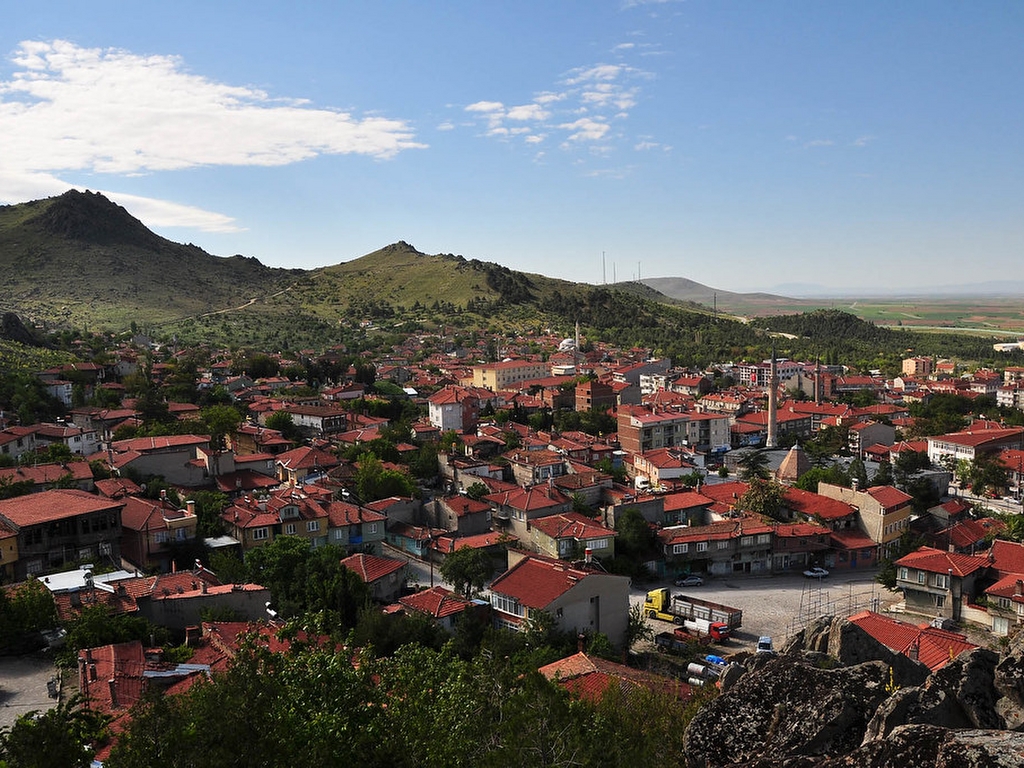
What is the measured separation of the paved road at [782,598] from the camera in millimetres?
24938

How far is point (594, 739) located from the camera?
7.80 meters

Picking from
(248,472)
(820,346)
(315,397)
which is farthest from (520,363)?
(820,346)

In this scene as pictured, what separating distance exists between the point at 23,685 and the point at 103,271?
12781 cm

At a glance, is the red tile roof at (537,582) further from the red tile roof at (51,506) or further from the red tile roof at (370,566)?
the red tile roof at (51,506)

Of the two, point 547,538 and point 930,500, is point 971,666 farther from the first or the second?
point 930,500

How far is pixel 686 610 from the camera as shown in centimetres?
2539

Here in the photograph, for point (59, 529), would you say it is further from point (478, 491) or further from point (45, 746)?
point (45, 746)

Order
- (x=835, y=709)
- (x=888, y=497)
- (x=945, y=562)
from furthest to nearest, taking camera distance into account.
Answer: (x=888, y=497)
(x=945, y=562)
(x=835, y=709)

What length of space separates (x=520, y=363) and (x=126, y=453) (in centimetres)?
A: 4318

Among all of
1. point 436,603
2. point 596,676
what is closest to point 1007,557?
point 596,676

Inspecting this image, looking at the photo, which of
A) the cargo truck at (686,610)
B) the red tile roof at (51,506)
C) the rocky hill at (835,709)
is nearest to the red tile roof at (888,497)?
the cargo truck at (686,610)

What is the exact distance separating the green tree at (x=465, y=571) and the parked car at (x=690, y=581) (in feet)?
26.3

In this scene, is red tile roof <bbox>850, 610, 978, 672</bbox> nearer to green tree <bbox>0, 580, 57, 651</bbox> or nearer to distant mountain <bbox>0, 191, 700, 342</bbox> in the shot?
green tree <bbox>0, 580, 57, 651</bbox>

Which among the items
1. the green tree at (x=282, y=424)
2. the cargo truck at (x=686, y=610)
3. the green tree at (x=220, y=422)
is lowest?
the cargo truck at (x=686, y=610)
